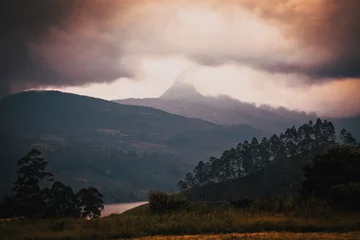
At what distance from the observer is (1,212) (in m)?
88.7

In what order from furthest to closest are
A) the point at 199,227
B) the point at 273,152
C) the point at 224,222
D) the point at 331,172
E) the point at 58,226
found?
the point at 273,152, the point at 331,172, the point at 58,226, the point at 224,222, the point at 199,227

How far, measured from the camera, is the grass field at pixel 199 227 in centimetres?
2155

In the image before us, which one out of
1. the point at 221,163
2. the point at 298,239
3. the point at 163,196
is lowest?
the point at 298,239

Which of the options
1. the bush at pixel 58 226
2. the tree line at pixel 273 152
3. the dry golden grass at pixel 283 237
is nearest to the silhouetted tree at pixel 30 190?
the bush at pixel 58 226

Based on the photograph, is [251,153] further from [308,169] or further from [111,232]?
[111,232]

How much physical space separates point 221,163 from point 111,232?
456 feet

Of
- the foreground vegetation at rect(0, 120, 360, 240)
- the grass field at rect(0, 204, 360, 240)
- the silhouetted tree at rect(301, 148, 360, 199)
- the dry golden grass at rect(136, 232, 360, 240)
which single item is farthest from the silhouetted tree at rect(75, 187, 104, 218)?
the dry golden grass at rect(136, 232, 360, 240)

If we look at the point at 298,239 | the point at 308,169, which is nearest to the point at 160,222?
the point at 298,239

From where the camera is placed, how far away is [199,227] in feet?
72.8

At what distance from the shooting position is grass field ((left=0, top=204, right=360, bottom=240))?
21.5 metres

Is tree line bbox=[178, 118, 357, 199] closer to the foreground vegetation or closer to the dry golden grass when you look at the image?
the foreground vegetation

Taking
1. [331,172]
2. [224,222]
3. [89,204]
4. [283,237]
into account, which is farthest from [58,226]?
[89,204]

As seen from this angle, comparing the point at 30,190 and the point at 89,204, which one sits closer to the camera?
the point at 30,190

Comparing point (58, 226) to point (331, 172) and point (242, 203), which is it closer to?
point (242, 203)
